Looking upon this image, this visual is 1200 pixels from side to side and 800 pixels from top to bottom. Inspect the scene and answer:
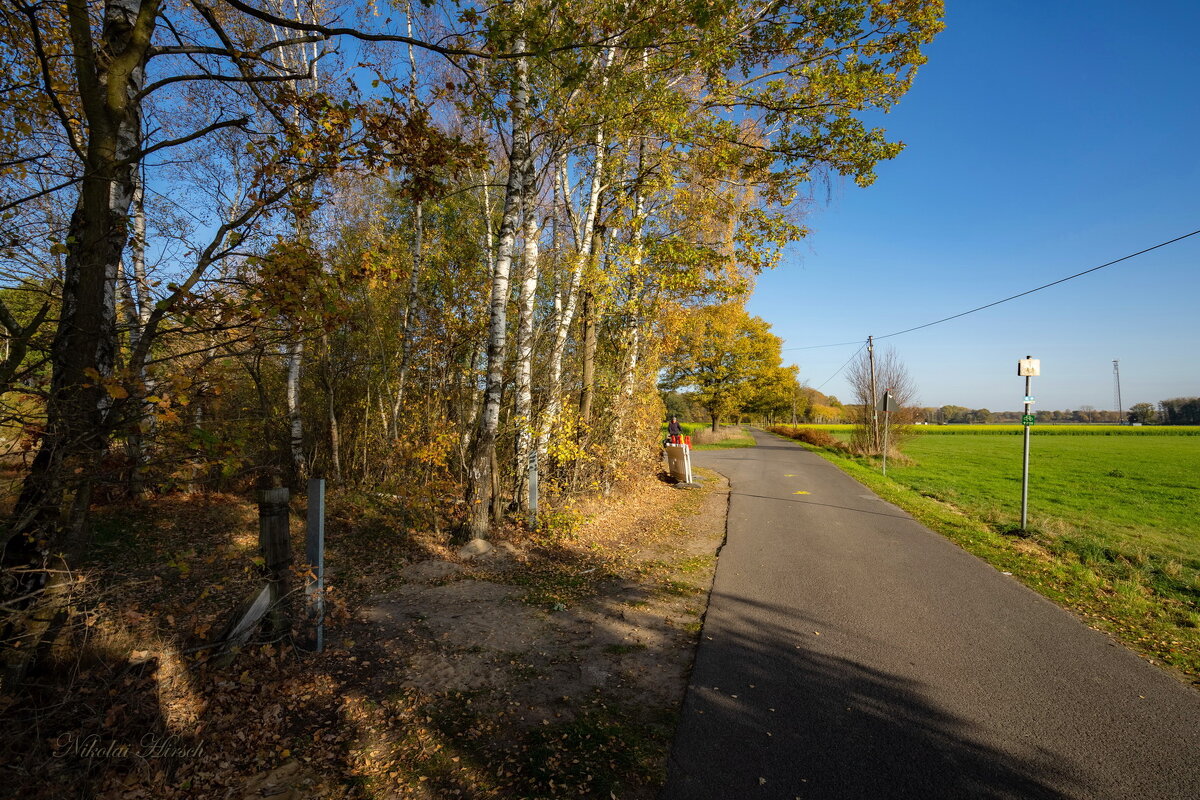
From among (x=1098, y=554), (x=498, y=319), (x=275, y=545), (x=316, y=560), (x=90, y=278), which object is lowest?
(x=1098, y=554)

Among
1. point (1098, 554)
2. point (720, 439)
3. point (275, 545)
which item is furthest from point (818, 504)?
point (720, 439)

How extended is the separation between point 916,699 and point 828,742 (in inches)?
40.2

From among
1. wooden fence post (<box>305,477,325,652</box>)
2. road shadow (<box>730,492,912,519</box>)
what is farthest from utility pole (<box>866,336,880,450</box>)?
wooden fence post (<box>305,477,325,652</box>)

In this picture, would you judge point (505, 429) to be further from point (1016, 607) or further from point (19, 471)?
point (1016, 607)

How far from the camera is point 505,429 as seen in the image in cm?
820

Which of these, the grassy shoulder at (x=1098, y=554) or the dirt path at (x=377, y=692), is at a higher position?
the dirt path at (x=377, y=692)

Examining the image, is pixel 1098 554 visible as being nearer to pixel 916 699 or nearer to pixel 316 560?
pixel 916 699

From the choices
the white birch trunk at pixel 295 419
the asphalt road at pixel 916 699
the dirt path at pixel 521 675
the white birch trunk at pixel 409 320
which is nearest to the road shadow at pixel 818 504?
the asphalt road at pixel 916 699

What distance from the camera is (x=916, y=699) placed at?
3.80 metres

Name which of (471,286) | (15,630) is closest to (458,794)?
(15,630)

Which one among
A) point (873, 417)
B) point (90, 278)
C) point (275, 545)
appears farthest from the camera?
point (873, 417)

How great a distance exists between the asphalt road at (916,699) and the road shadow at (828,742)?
0.03ft

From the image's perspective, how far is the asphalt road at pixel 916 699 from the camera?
2.97 meters

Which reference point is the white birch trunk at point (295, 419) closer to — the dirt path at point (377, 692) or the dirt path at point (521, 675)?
the dirt path at point (377, 692)
